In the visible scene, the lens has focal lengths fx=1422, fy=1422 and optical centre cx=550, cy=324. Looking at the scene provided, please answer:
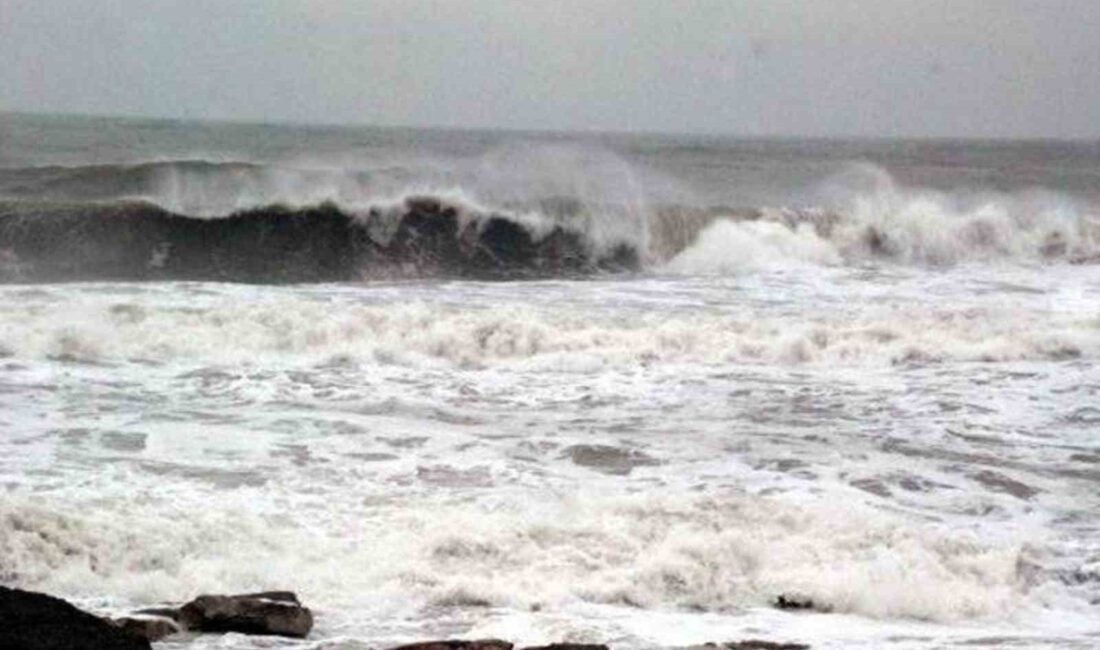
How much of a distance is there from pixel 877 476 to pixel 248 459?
4.57 meters

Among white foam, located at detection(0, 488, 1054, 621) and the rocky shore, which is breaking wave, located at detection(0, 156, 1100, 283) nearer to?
white foam, located at detection(0, 488, 1054, 621)

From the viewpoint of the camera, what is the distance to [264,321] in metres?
15.5

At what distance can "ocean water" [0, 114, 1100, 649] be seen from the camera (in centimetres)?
783

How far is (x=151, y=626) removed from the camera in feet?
21.3

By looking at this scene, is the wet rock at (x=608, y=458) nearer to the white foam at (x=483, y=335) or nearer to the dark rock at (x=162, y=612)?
the white foam at (x=483, y=335)

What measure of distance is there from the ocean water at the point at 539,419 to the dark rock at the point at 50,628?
1.36 metres

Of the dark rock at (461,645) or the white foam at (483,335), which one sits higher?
the white foam at (483,335)

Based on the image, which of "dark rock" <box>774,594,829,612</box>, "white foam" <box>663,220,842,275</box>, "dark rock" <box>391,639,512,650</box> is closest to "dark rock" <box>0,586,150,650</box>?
"dark rock" <box>391,639,512,650</box>

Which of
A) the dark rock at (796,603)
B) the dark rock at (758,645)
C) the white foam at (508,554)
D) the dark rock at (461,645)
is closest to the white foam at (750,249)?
the white foam at (508,554)

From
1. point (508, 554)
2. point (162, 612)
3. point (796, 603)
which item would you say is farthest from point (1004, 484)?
point (162, 612)

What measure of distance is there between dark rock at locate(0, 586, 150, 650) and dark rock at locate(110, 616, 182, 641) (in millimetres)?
1248

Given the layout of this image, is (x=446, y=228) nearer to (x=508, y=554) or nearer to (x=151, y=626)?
(x=508, y=554)

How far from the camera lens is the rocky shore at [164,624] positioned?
191 inches

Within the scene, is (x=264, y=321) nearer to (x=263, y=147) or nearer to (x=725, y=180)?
(x=725, y=180)
